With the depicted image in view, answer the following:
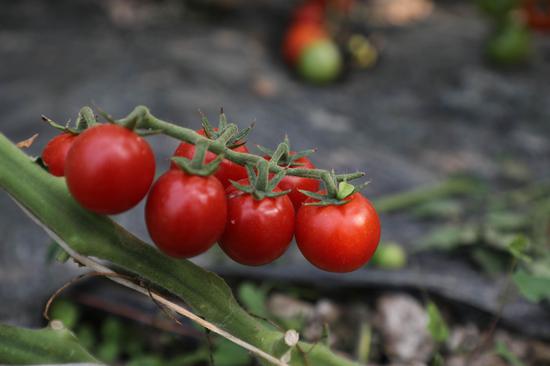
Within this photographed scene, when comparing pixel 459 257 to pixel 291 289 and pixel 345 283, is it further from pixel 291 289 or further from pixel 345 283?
pixel 291 289

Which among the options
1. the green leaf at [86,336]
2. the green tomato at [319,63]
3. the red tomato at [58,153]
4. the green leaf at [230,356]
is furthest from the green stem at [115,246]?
the green tomato at [319,63]

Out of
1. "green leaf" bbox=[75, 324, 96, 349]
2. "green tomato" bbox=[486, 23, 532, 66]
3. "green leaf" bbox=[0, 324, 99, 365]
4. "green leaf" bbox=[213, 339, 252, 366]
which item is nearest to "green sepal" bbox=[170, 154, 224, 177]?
"green leaf" bbox=[0, 324, 99, 365]

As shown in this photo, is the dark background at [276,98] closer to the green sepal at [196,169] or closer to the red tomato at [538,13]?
the red tomato at [538,13]

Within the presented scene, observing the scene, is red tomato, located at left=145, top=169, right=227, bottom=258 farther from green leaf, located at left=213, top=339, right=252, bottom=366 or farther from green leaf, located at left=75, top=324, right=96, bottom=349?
green leaf, located at left=75, top=324, right=96, bottom=349

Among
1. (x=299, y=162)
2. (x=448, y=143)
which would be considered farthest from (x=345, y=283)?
(x=448, y=143)

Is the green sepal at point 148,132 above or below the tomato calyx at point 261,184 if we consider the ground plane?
above

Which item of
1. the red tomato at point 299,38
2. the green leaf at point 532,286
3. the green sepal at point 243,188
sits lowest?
the red tomato at point 299,38
